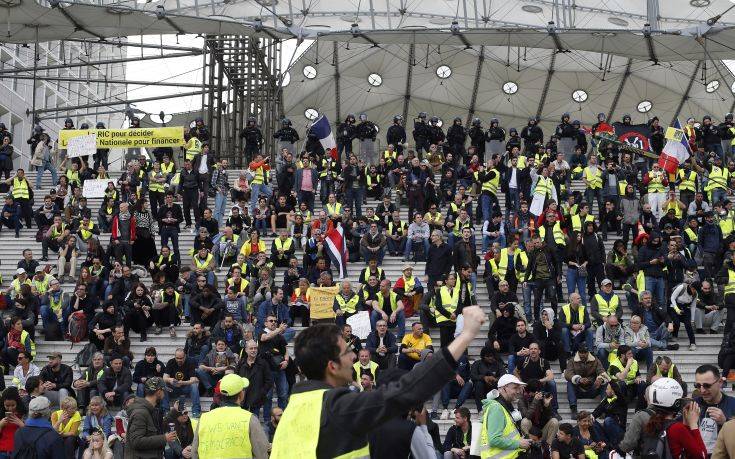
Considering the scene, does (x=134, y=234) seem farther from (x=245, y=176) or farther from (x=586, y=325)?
(x=586, y=325)

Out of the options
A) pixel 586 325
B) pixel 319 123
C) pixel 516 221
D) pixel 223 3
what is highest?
pixel 223 3

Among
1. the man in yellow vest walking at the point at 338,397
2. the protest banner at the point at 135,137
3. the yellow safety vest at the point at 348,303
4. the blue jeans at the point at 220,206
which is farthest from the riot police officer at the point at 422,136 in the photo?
the man in yellow vest walking at the point at 338,397

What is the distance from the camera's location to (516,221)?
23875 mm

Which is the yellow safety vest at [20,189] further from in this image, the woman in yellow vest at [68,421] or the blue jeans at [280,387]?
the woman in yellow vest at [68,421]

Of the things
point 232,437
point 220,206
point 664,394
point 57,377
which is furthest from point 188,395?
point 664,394

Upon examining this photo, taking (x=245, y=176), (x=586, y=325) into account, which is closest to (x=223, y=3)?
(x=245, y=176)

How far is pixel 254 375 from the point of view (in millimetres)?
17219

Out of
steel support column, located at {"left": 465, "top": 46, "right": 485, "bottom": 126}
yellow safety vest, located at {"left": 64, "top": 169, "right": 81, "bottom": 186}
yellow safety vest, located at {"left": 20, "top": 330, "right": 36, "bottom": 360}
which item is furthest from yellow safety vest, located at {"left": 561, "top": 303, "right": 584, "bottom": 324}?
steel support column, located at {"left": 465, "top": 46, "right": 485, "bottom": 126}

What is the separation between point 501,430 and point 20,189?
18.3 metres

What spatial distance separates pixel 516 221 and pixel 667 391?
51.9 ft

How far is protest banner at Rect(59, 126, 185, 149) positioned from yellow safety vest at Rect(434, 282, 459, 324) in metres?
11.1

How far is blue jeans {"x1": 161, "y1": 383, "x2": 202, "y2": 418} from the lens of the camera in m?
17.3

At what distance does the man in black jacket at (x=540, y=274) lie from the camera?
802 inches

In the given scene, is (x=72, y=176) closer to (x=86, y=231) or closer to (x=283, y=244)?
(x=86, y=231)
